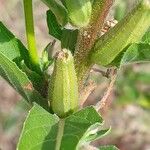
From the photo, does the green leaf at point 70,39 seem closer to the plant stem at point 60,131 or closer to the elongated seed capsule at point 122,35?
the elongated seed capsule at point 122,35

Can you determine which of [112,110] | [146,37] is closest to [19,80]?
[146,37]

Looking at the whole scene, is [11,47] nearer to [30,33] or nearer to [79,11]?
[30,33]

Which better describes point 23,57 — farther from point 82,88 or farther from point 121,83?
point 121,83

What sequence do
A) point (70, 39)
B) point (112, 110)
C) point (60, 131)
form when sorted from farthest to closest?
1. point (112, 110)
2. point (70, 39)
3. point (60, 131)

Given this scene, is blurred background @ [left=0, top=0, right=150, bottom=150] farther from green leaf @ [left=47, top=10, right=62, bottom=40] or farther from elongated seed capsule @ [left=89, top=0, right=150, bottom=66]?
elongated seed capsule @ [left=89, top=0, right=150, bottom=66]

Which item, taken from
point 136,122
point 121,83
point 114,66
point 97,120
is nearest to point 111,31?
point 114,66

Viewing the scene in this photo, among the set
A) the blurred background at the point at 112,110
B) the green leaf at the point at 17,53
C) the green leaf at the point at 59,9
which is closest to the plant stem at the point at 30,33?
the green leaf at the point at 17,53
